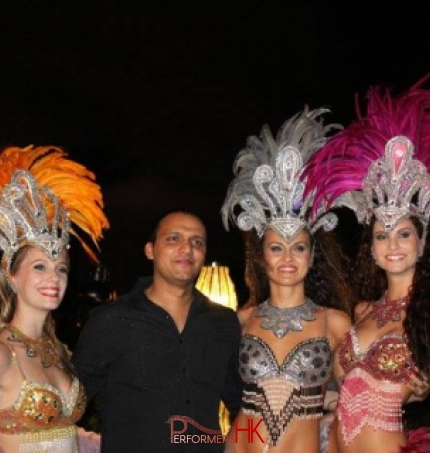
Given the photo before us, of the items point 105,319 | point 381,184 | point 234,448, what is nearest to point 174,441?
point 234,448

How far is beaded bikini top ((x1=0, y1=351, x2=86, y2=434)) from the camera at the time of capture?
404cm

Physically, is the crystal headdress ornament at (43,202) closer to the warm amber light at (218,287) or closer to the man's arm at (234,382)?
the man's arm at (234,382)

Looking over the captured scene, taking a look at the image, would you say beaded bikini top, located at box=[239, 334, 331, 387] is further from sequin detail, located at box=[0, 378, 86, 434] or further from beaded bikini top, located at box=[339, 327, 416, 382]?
sequin detail, located at box=[0, 378, 86, 434]

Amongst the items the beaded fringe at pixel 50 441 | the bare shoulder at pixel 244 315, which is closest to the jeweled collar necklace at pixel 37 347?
the beaded fringe at pixel 50 441

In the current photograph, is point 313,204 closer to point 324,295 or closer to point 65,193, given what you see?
point 324,295

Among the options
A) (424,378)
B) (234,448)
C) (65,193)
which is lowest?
(234,448)

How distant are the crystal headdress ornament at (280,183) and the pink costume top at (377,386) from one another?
884 mm

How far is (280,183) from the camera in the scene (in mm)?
5098

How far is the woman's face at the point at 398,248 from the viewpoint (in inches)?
184

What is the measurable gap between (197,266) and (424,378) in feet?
4.93

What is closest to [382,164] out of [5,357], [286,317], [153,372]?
[286,317]

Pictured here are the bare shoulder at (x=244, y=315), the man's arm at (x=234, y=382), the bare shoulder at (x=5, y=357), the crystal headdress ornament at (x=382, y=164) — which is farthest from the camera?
the bare shoulder at (x=244, y=315)

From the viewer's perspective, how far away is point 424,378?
446cm

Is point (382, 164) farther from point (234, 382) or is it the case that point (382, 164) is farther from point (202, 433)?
point (202, 433)
